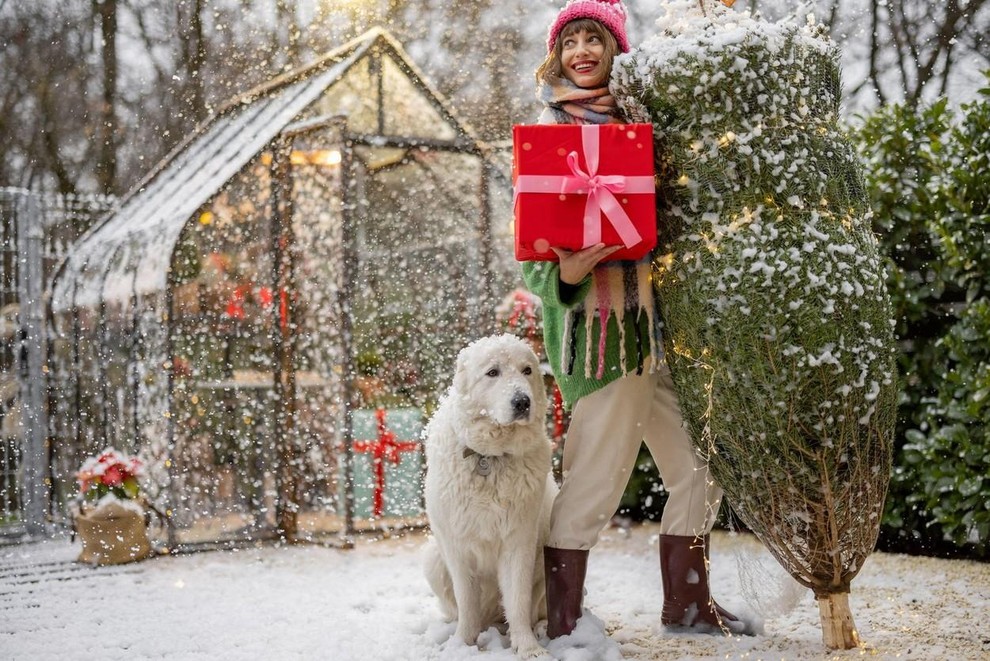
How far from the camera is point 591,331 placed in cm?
282

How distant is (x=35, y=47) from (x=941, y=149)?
9.09 meters

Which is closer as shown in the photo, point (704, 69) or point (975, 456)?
point (704, 69)

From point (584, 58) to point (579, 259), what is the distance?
75cm

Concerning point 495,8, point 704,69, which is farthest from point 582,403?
point 495,8

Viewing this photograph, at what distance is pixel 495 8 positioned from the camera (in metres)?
9.31

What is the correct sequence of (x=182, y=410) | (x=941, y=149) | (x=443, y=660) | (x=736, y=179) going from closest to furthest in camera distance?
(x=736, y=179) < (x=443, y=660) < (x=941, y=149) < (x=182, y=410)

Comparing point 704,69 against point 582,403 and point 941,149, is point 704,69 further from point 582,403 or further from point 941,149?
point 941,149

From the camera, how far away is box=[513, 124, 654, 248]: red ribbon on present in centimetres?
243

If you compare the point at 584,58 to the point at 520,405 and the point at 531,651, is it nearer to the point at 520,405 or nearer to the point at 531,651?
the point at 520,405

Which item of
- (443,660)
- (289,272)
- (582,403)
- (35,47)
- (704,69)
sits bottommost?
(443,660)

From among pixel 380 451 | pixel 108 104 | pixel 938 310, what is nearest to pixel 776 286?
pixel 938 310

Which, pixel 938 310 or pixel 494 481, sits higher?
pixel 938 310

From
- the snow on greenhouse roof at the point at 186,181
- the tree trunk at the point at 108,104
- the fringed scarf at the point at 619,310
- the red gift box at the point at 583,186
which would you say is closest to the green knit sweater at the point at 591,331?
the fringed scarf at the point at 619,310

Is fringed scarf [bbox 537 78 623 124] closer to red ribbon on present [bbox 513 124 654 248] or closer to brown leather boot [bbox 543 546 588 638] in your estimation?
red ribbon on present [bbox 513 124 654 248]
